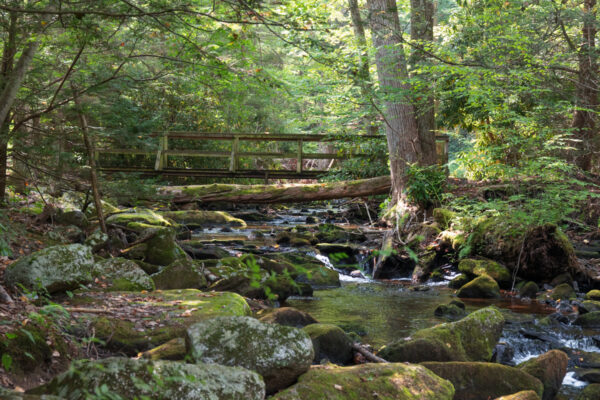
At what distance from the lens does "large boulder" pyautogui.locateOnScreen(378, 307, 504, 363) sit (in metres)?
4.23

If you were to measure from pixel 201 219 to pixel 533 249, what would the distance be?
7.90m

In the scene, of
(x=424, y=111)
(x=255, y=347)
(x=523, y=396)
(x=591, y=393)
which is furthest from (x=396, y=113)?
(x=255, y=347)

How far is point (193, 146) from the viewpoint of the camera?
16.8 metres

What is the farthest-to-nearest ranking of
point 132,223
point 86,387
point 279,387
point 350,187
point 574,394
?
point 350,187 → point 132,223 → point 574,394 → point 279,387 → point 86,387

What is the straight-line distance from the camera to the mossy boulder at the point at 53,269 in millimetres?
4074

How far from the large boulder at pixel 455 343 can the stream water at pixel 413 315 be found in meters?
0.41

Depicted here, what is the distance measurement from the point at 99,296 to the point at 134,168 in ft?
37.9

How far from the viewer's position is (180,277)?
606 cm

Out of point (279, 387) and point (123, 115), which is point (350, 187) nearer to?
point (123, 115)

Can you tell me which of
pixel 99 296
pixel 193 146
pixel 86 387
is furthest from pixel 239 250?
pixel 193 146

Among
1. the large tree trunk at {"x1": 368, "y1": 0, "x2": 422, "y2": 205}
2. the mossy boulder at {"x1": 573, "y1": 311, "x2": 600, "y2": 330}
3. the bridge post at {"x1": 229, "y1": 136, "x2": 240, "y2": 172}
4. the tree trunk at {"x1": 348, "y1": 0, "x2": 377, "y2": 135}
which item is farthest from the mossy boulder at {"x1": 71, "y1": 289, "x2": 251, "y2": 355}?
the bridge post at {"x1": 229, "y1": 136, "x2": 240, "y2": 172}

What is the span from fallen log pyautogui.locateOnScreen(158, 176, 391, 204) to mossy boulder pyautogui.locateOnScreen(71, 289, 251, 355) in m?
7.67

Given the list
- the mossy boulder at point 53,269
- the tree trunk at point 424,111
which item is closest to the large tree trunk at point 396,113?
the tree trunk at point 424,111

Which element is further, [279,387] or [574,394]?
[574,394]
